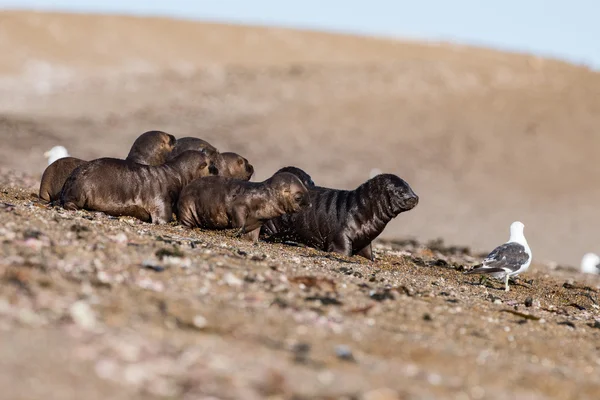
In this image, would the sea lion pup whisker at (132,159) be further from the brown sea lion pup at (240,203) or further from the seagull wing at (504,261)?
the seagull wing at (504,261)

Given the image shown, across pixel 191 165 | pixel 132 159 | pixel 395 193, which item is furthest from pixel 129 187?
pixel 395 193

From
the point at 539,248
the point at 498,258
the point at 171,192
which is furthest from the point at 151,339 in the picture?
the point at 539,248

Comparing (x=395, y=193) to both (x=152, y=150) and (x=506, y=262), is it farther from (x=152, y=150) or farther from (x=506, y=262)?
(x=152, y=150)

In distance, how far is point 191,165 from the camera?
45.6ft

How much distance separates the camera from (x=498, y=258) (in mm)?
11742

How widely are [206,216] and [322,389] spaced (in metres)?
7.82

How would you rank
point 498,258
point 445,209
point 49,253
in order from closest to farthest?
point 49,253 < point 498,258 < point 445,209

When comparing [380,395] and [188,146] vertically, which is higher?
[188,146]

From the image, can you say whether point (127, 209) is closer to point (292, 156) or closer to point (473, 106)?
point (292, 156)

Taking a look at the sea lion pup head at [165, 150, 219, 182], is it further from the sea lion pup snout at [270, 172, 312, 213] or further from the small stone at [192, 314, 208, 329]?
the small stone at [192, 314, 208, 329]

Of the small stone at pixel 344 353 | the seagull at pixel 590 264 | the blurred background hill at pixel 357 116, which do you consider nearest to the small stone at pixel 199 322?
the small stone at pixel 344 353

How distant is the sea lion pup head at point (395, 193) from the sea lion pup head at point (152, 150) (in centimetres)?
325

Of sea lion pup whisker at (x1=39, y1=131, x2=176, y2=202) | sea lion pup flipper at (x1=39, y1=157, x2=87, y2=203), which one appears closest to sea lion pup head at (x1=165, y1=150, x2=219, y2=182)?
sea lion pup whisker at (x1=39, y1=131, x2=176, y2=202)

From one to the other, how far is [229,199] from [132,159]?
86.8 inches
